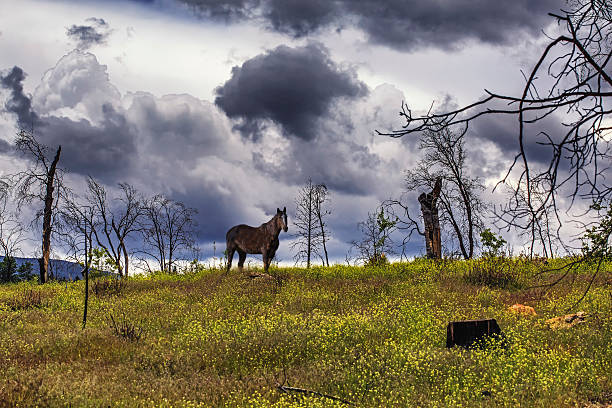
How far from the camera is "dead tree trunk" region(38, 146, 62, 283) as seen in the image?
24984 millimetres

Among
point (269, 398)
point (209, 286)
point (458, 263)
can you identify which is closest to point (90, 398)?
point (269, 398)

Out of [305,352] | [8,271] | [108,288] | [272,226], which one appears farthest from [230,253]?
[8,271]

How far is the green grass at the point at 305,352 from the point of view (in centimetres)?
711

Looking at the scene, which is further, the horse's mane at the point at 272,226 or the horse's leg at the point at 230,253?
the horse's leg at the point at 230,253

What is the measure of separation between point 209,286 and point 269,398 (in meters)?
11.7

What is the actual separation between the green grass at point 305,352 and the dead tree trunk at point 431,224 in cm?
736

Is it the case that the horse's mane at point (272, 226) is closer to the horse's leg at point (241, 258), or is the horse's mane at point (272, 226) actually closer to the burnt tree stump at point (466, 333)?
the horse's leg at point (241, 258)

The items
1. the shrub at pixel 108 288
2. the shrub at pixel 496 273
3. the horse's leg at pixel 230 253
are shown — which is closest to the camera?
the shrub at pixel 496 273

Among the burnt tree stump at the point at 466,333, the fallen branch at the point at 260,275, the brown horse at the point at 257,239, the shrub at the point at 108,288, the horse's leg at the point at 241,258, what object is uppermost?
the brown horse at the point at 257,239

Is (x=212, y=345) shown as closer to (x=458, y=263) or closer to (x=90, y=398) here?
(x=90, y=398)

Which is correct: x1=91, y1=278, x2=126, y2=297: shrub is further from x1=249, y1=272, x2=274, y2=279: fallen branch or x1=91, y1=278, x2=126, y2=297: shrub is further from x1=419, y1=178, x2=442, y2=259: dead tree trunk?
x1=419, y1=178, x2=442, y2=259: dead tree trunk

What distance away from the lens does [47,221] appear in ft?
82.0

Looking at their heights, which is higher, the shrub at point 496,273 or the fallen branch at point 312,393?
the shrub at point 496,273

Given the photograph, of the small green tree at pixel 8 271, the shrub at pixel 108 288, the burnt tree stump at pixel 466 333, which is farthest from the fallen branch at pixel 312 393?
the small green tree at pixel 8 271
